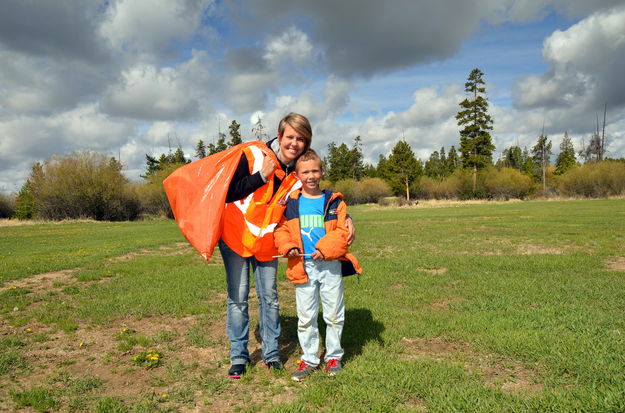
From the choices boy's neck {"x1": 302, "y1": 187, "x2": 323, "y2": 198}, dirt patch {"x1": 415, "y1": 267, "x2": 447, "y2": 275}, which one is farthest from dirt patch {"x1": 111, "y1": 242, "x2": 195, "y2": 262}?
boy's neck {"x1": 302, "y1": 187, "x2": 323, "y2": 198}

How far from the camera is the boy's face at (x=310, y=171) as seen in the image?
3.48 m

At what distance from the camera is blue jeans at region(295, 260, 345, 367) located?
142 inches

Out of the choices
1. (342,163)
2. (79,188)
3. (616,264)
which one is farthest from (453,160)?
(616,264)

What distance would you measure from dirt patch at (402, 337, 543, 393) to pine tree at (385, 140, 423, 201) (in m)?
58.0

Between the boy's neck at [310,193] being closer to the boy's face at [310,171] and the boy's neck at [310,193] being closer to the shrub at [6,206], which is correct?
the boy's face at [310,171]

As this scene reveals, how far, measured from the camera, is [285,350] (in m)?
4.39

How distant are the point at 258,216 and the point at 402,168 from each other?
60.5m

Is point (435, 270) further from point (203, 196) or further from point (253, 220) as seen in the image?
point (203, 196)

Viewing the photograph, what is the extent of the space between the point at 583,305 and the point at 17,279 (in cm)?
1066

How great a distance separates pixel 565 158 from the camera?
74000 mm

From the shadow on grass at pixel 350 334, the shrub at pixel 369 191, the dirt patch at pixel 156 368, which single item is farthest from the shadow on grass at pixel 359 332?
the shrub at pixel 369 191

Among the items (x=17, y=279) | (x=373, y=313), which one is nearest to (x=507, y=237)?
(x=373, y=313)

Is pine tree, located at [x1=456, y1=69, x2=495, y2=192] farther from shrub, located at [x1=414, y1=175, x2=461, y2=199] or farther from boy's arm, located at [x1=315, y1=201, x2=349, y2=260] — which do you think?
boy's arm, located at [x1=315, y1=201, x2=349, y2=260]

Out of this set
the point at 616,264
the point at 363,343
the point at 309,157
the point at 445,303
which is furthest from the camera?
the point at 616,264
